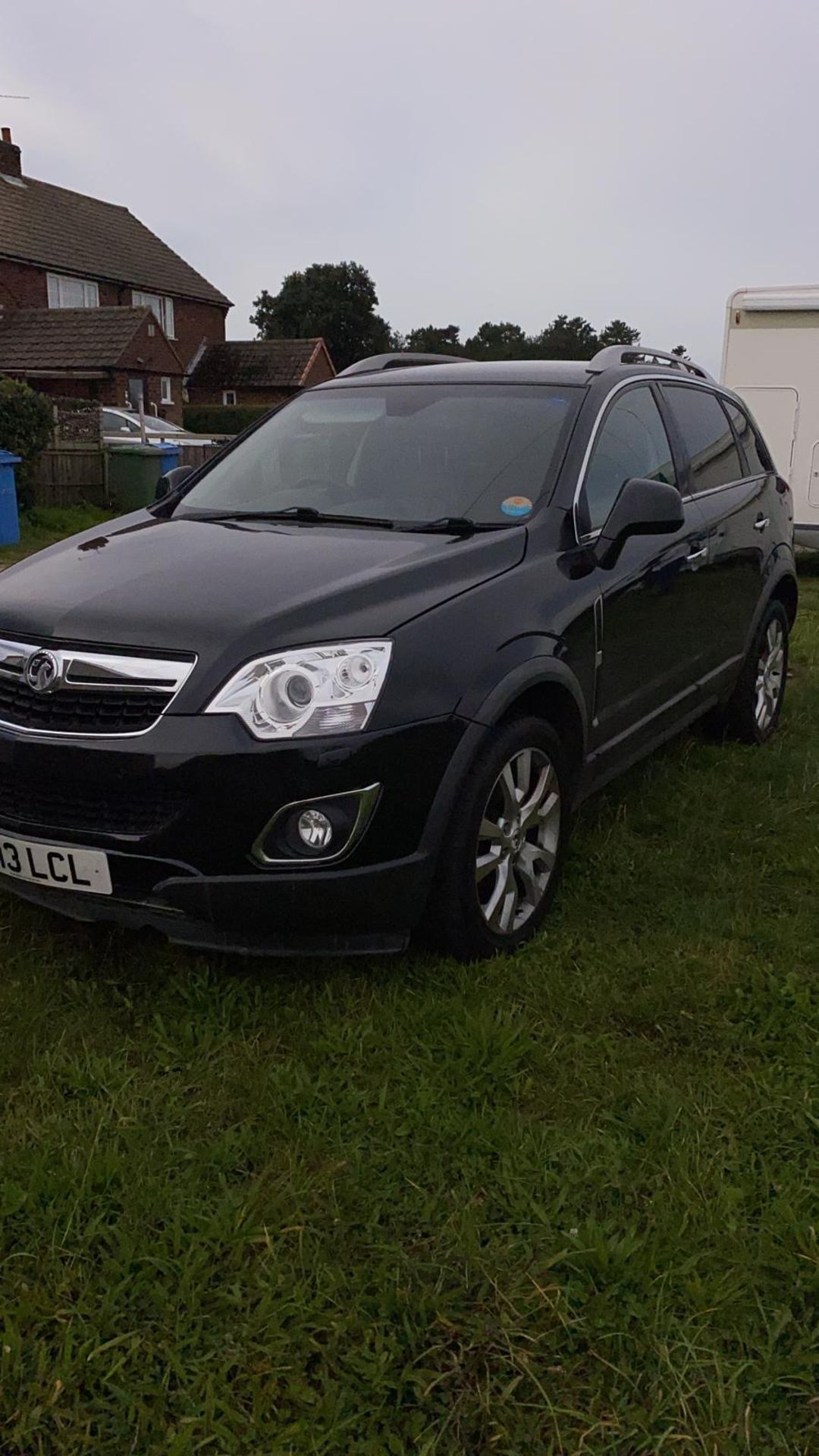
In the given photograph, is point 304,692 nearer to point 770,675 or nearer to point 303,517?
point 303,517

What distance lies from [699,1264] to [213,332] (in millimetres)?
46577

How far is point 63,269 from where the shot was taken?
3538cm

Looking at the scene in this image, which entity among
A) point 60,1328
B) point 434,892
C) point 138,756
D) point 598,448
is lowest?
point 60,1328

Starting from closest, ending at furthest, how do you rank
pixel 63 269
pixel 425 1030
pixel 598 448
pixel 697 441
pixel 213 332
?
pixel 425 1030 → pixel 598 448 → pixel 697 441 → pixel 63 269 → pixel 213 332

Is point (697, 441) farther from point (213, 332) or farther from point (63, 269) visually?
point (213, 332)

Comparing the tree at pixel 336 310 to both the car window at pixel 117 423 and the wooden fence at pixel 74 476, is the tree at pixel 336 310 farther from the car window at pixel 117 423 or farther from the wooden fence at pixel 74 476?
the wooden fence at pixel 74 476

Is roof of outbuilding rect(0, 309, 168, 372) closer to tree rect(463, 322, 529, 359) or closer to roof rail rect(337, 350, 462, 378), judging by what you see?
roof rail rect(337, 350, 462, 378)

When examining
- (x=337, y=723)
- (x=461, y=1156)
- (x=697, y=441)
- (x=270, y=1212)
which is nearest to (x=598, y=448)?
(x=697, y=441)

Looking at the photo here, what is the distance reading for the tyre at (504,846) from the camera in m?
3.11

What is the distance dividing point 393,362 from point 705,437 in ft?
4.61

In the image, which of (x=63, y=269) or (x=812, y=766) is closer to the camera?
(x=812, y=766)

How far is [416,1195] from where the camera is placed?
7.84ft

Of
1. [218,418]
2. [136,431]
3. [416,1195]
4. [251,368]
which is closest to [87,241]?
[218,418]

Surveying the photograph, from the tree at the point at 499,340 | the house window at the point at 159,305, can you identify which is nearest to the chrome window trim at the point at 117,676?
the house window at the point at 159,305
